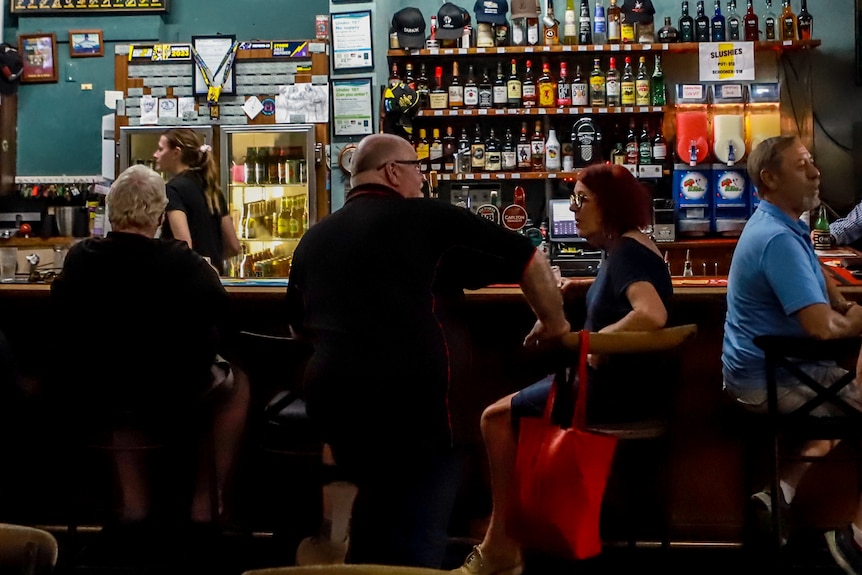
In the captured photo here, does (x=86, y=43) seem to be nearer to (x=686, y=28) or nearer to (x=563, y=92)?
(x=563, y=92)

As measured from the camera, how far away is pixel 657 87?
6055 mm

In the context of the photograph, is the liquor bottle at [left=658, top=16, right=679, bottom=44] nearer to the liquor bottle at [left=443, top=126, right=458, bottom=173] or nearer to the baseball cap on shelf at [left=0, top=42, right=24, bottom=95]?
the liquor bottle at [left=443, top=126, right=458, bottom=173]

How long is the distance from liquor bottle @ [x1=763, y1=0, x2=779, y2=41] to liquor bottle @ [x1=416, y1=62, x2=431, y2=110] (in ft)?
7.40

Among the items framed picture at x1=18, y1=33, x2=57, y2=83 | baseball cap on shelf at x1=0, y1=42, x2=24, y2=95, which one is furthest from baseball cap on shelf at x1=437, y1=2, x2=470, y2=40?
baseball cap on shelf at x1=0, y1=42, x2=24, y2=95

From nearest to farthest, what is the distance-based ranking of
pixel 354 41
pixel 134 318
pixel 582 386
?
pixel 582 386 < pixel 134 318 < pixel 354 41

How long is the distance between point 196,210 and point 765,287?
2680 mm

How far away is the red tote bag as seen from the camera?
205cm

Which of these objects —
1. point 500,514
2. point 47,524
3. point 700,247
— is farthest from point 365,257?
point 700,247

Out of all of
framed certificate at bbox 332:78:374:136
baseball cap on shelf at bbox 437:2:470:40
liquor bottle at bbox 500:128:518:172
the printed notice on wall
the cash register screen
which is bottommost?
the cash register screen

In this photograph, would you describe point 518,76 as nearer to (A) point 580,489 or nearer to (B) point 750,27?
(B) point 750,27

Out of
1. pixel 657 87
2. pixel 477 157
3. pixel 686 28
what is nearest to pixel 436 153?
pixel 477 157

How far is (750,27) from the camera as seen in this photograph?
604cm

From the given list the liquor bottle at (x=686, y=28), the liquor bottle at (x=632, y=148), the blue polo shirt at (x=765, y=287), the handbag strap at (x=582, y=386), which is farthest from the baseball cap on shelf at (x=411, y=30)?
the handbag strap at (x=582, y=386)

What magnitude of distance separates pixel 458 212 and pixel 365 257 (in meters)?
0.22
